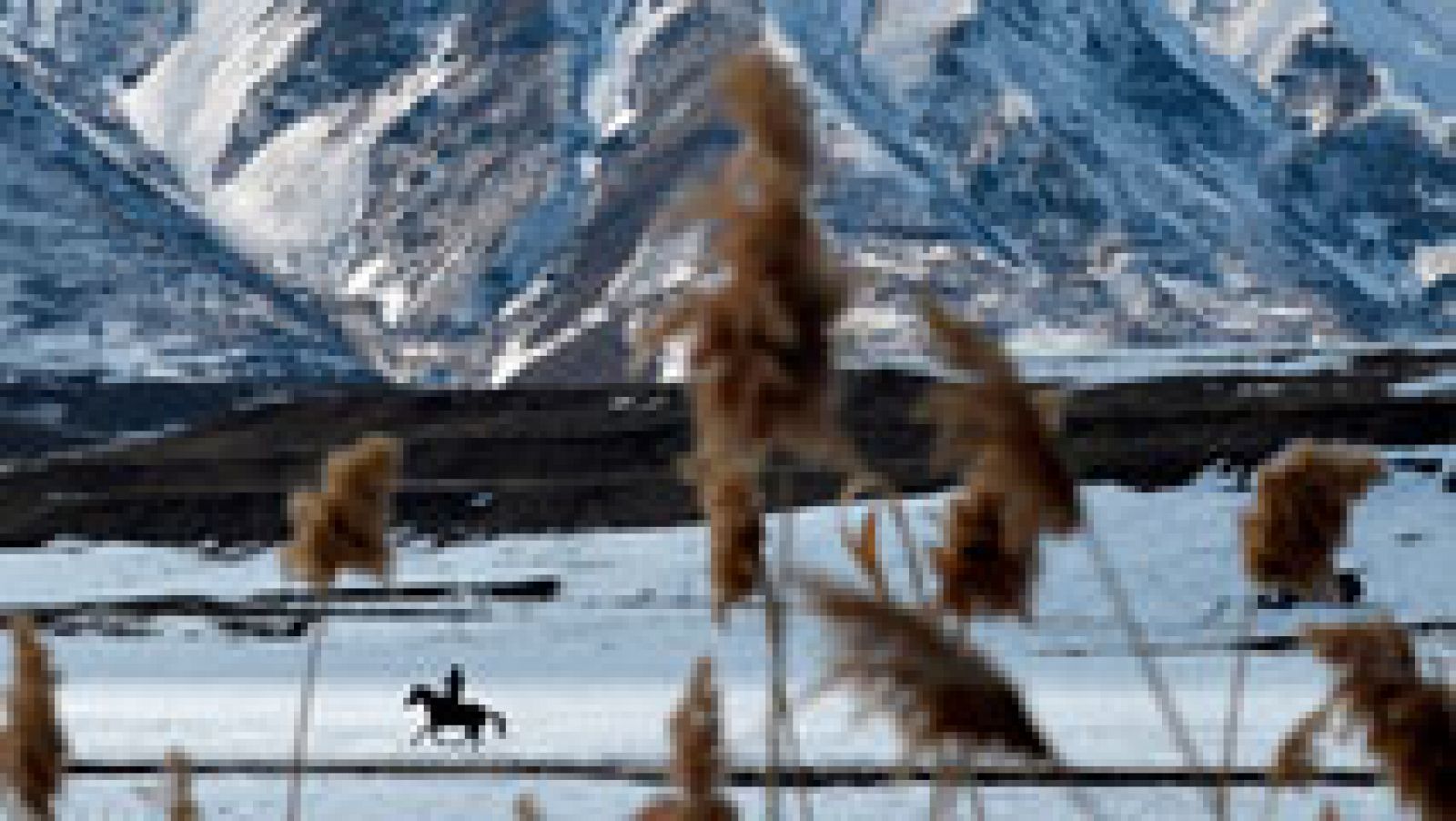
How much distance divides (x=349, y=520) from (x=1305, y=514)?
92.7 inches

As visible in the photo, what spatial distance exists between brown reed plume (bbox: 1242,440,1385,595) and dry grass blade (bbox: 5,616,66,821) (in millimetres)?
2673

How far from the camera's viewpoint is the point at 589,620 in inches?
2249

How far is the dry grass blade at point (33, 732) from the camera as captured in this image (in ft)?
21.4

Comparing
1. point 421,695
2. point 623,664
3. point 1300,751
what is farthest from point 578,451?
point 1300,751

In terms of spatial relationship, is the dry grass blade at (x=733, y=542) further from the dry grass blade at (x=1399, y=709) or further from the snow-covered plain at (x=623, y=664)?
the snow-covered plain at (x=623, y=664)

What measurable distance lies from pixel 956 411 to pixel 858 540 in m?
2.05

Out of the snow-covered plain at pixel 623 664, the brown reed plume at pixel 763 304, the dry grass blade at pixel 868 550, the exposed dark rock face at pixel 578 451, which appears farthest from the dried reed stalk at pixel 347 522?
the exposed dark rock face at pixel 578 451

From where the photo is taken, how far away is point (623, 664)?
50781mm

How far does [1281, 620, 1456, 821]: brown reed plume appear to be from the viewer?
4.96 metres

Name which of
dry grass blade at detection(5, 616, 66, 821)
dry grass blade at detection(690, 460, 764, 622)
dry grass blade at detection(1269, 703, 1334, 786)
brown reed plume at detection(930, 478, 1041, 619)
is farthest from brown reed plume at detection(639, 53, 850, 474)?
dry grass blade at detection(5, 616, 66, 821)

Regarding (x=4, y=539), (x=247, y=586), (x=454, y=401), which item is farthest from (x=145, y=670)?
(x=454, y=401)

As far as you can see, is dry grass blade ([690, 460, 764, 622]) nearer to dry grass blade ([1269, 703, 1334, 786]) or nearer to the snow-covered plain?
dry grass blade ([1269, 703, 1334, 786])

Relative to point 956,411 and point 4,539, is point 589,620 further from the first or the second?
point 956,411

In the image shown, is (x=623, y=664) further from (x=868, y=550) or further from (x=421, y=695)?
(x=868, y=550)
